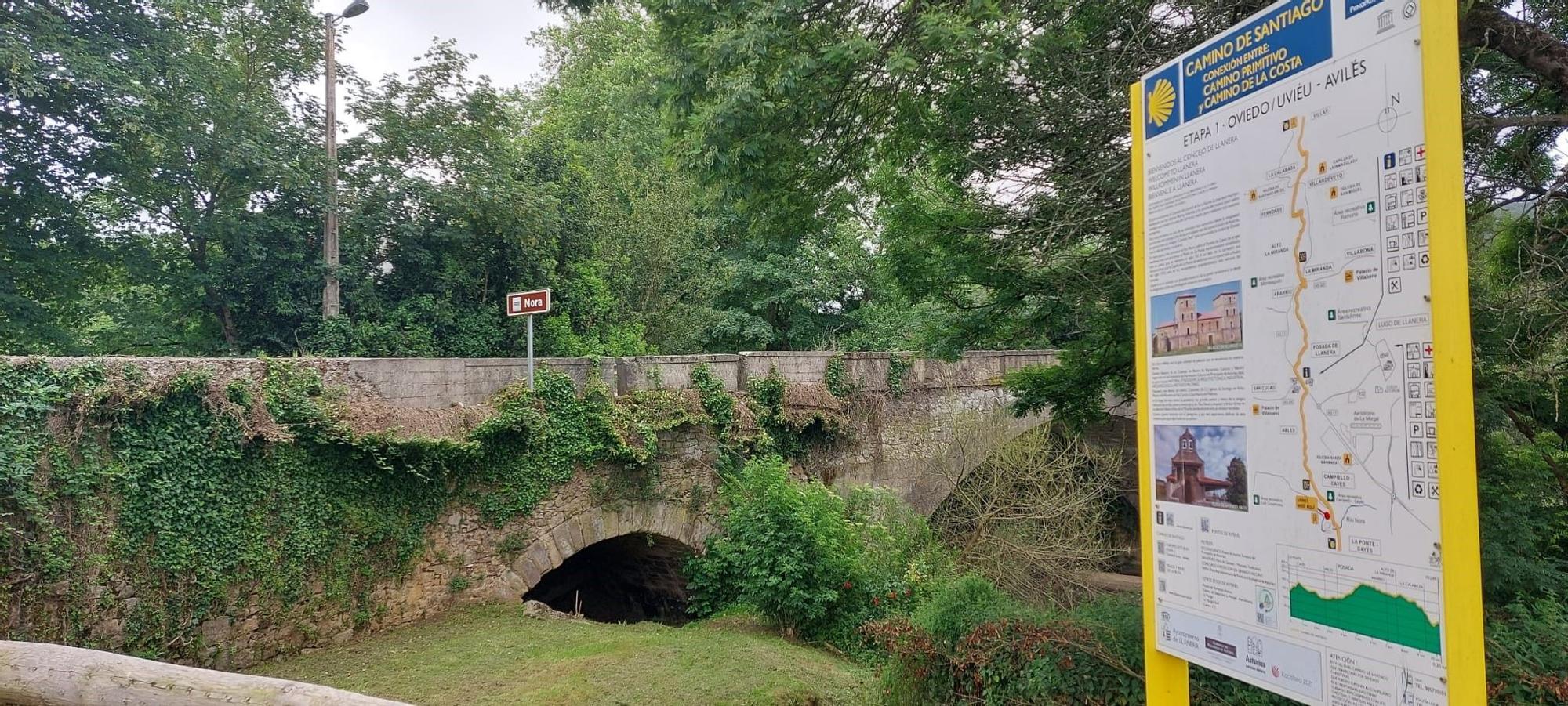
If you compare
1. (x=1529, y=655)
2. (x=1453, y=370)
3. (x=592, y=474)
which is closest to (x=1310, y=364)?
(x=1453, y=370)

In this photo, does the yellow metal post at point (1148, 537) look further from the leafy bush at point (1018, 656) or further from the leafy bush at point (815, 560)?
the leafy bush at point (815, 560)

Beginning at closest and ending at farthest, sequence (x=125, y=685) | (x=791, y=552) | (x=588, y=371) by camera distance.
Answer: (x=125, y=685) < (x=791, y=552) < (x=588, y=371)

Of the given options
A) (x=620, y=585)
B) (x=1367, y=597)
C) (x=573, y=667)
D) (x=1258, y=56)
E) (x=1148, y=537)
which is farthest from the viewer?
(x=620, y=585)

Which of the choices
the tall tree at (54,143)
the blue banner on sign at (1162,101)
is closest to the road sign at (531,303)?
the tall tree at (54,143)

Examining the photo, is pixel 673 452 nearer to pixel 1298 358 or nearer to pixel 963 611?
pixel 963 611

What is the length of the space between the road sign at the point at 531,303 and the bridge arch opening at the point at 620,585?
157 inches

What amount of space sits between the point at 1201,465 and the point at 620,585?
34.6 feet

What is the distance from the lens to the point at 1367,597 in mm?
1974

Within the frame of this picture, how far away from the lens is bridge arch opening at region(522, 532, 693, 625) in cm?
1109

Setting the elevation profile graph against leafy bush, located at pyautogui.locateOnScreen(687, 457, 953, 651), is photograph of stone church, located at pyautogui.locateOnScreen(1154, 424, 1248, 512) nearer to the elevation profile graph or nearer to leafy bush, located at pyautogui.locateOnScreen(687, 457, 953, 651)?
the elevation profile graph

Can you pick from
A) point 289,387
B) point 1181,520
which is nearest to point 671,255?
point 289,387

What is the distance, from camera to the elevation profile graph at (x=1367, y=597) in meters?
1.85

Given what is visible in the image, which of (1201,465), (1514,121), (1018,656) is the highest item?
(1514,121)

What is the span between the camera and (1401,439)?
1894mm
